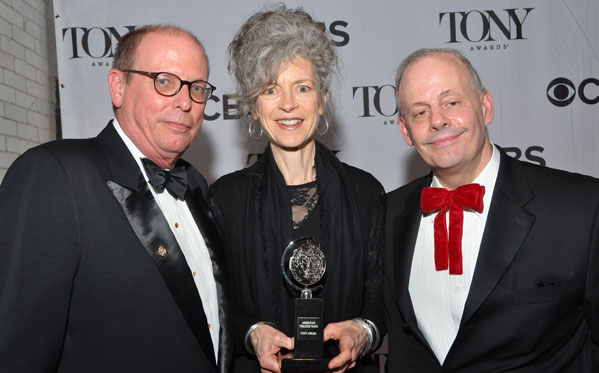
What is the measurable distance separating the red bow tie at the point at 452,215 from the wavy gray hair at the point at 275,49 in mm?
804

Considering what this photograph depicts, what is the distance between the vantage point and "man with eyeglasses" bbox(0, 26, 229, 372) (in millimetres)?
1723

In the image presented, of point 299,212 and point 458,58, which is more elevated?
point 458,58

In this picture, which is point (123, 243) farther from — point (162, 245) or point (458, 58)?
point (458, 58)

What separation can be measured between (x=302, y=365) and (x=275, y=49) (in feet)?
4.86

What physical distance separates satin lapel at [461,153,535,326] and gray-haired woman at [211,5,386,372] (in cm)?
52

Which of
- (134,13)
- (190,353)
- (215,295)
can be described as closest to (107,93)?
(134,13)

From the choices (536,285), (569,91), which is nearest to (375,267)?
(536,285)

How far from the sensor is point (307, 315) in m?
2.20

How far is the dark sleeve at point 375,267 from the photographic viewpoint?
101 inches

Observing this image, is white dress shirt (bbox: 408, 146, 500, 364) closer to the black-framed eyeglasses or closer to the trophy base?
the trophy base

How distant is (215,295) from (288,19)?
1.41 metres

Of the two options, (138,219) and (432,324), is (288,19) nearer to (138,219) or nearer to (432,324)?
(138,219)

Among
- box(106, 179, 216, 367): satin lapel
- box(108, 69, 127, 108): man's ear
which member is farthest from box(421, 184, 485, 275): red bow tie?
box(108, 69, 127, 108): man's ear

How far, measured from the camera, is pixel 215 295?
2.35 metres
